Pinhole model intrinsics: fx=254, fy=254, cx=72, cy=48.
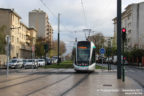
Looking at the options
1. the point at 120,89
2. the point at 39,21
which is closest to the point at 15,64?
the point at 120,89

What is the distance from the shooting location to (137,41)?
8119cm

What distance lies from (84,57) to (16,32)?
47.2 m

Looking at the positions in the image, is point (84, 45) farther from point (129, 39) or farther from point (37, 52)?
point (129, 39)

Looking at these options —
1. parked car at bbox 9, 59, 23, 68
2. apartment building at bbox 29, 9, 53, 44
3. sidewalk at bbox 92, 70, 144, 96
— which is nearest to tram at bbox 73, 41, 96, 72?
sidewalk at bbox 92, 70, 144, 96

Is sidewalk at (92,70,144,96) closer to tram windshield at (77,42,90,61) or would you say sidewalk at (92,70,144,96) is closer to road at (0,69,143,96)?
road at (0,69,143,96)

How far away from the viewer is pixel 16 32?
70812mm

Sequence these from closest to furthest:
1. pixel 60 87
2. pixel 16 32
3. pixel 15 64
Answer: pixel 60 87 → pixel 15 64 → pixel 16 32

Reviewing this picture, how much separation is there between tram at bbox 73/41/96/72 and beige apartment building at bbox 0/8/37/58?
85.0 ft

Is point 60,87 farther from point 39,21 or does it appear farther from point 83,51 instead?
point 39,21

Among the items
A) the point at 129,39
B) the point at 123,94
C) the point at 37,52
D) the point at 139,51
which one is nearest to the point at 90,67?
the point at 123,94

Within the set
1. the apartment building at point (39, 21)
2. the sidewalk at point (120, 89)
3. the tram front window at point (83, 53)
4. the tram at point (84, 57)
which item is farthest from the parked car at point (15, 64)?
the apartment building at point (39, 21)

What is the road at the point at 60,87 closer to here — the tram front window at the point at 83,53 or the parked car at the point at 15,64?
the tram front window at the point at 83,53

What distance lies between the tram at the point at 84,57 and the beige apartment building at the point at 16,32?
25.9 meters

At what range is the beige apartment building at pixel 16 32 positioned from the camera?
64.2 metres
